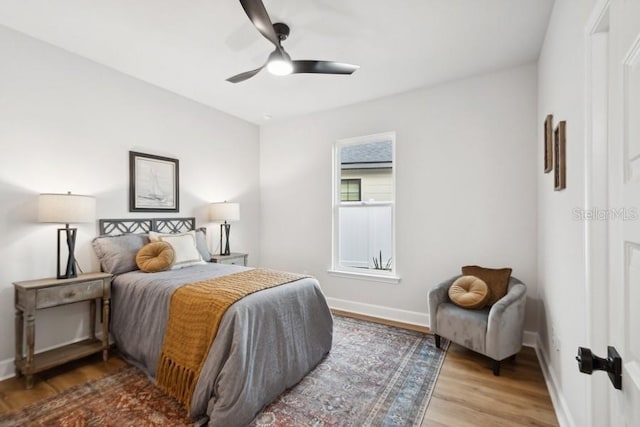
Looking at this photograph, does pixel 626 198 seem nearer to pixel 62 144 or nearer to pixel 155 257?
pixel 155 257

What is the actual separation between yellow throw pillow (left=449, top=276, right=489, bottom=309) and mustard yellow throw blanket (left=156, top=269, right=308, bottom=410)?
5.49ft

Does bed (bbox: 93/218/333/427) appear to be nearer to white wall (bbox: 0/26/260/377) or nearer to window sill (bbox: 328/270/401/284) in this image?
white wall (bbox: 0/26/260/377)

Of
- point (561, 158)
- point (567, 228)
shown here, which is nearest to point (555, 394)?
point (567, 228)

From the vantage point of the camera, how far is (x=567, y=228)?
1.67m

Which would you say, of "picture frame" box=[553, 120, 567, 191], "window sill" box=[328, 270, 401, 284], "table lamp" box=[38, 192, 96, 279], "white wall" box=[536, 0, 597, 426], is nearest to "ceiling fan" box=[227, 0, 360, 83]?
"white wall" box=[536, 0, 597, 426]

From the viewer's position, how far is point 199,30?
234 cm

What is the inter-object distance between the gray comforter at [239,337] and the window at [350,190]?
172 cm

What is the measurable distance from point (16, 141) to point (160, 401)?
7.71 ft

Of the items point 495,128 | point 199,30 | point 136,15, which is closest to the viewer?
point 136,15

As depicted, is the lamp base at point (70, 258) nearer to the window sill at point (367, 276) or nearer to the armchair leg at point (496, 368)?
the window sill at point (367, 276)

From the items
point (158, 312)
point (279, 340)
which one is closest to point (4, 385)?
point (158, 312)

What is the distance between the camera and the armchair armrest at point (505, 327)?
2.26 metres

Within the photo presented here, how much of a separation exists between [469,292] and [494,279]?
31cm

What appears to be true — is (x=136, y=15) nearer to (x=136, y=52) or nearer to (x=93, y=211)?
(x=136, y=52)
